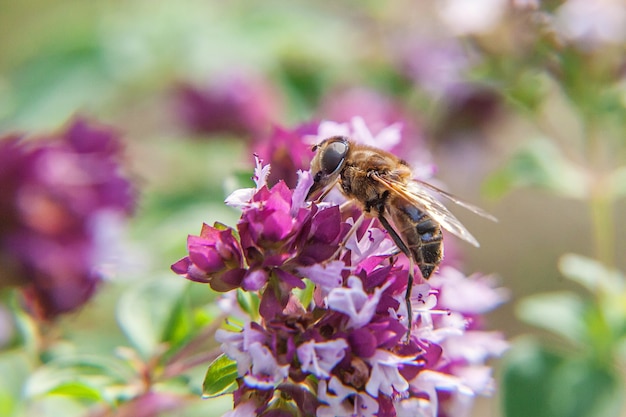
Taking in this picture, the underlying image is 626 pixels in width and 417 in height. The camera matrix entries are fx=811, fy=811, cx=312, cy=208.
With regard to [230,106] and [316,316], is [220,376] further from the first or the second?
[230,106]

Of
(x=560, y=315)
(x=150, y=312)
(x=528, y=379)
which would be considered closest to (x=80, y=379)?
(x=150, y=312)

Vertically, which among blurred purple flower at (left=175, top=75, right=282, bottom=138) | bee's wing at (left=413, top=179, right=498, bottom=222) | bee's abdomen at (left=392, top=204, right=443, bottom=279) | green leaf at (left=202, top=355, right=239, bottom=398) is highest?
blurred purple flower at (left=175, top=75, right=282, bottom=138)

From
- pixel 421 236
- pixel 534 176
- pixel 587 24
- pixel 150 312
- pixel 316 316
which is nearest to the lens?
pixel 316 316

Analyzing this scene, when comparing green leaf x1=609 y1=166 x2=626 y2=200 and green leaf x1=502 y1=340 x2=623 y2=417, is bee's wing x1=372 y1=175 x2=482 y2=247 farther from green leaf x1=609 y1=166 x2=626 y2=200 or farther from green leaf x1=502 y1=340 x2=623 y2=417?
green leaf x1=609 y1=166 x2=626 y2=200

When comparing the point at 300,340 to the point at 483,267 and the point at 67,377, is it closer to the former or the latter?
the point at 67,377

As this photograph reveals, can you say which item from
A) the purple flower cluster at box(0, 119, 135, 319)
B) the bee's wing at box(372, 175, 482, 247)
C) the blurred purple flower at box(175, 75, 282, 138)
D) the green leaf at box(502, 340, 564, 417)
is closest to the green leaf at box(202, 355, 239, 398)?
the bee's wing at box(372, 175, 482, 247)

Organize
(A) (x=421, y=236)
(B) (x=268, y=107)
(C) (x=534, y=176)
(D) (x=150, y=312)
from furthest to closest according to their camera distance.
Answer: (B) (x=268, y=107)
(C) (x=534, y=176)
(D) (x=150, y=312)
(A) (x=421, y=236)

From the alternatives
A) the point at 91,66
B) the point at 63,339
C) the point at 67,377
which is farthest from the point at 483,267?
the point at 67,377
